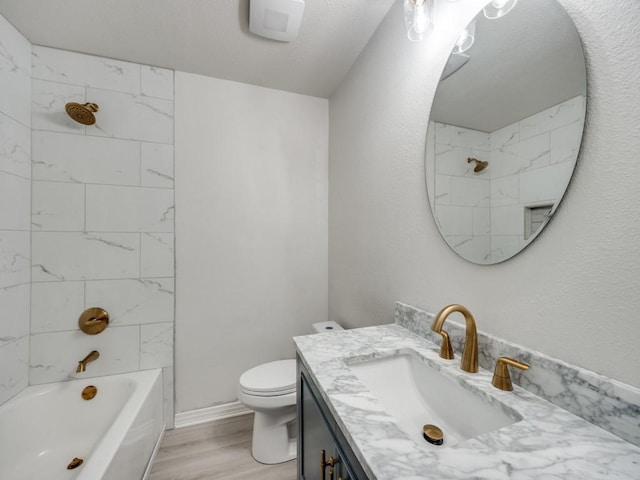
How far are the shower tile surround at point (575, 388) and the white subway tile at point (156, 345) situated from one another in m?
1.83

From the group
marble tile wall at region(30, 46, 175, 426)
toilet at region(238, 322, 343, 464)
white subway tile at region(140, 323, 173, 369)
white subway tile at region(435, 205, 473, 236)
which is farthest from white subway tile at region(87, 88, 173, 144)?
white subway tile at region(435, 205, 473, 236)

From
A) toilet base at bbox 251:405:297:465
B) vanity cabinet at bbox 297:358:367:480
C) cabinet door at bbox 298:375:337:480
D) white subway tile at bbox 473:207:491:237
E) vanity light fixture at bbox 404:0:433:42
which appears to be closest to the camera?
vanity cabinet at bbox 297:358:367:480

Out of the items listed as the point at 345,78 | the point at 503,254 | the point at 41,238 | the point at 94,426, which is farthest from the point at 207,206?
the point at 503,254

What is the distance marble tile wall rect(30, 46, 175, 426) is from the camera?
5.17 ft

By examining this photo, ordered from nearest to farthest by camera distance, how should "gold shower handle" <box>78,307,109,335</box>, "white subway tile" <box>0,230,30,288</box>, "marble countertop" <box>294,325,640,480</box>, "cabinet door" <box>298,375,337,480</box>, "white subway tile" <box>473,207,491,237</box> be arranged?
"marble countertop" <box>294,325,640,480</box> → "cabinet door" <box>298,375,337,480</box> → "white subway tile" <box>473,207,491,237</box> → "white subway tile" <box>0,230,30,288</box> → "gold shower handle" <box>78,307,109,335</box>

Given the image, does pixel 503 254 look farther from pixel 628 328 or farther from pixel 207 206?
pixel 207 206

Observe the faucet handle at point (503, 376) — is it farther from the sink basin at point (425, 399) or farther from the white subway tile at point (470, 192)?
the white subway tile at point (470, 192)

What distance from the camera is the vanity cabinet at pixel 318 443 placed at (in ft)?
2.03

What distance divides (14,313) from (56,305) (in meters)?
0.17

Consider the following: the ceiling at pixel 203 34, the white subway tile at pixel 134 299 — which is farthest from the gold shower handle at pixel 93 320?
the ceiling at pixel 203 34

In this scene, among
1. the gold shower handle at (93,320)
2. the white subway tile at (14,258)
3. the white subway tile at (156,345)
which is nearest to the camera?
the white subway tile at (14,258)

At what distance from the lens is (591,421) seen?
22.7 inches

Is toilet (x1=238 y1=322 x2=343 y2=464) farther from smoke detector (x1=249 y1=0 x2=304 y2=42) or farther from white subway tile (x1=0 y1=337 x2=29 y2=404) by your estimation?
smoke detector (x1=249 y1=0 x2=304 y2=42)

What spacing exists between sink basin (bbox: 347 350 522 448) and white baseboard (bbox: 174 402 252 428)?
146 cm
